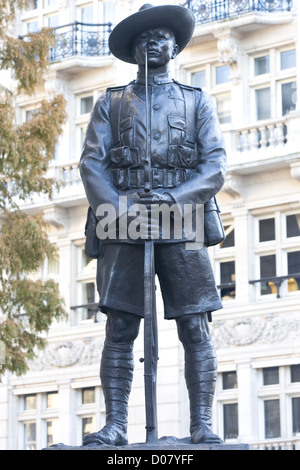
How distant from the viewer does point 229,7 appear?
1162 inches

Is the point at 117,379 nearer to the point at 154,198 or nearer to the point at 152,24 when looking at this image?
the point at 154,198

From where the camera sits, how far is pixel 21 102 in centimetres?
3338

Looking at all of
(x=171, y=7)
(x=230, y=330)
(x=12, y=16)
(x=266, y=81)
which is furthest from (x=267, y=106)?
(x=171, y=7)

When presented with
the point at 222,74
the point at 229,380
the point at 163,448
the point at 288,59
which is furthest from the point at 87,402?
the point at 163,448

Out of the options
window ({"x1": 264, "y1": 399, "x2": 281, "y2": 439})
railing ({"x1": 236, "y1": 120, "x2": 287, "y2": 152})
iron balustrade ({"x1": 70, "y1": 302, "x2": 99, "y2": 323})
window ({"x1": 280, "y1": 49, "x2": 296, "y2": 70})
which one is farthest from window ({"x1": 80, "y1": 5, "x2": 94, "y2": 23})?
window ({"x1": 264, "y1": 399, "x2": 281, "y2": 439})

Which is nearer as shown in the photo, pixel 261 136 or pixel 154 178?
pixel 154 178

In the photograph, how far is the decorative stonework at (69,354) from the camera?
1211 inches

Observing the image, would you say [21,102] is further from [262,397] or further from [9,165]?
[9,165]

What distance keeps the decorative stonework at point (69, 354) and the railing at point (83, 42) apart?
21.0ft

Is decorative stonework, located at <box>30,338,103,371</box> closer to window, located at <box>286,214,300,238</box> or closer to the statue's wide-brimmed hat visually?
window, located at <box>286,214,300,238</box>

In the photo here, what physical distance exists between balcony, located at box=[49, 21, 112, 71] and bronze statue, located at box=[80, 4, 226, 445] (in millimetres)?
22525

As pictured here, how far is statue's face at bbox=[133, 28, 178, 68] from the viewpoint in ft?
30.5

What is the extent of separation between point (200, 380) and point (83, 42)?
24.0 meters

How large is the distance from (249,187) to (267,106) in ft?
5.67
